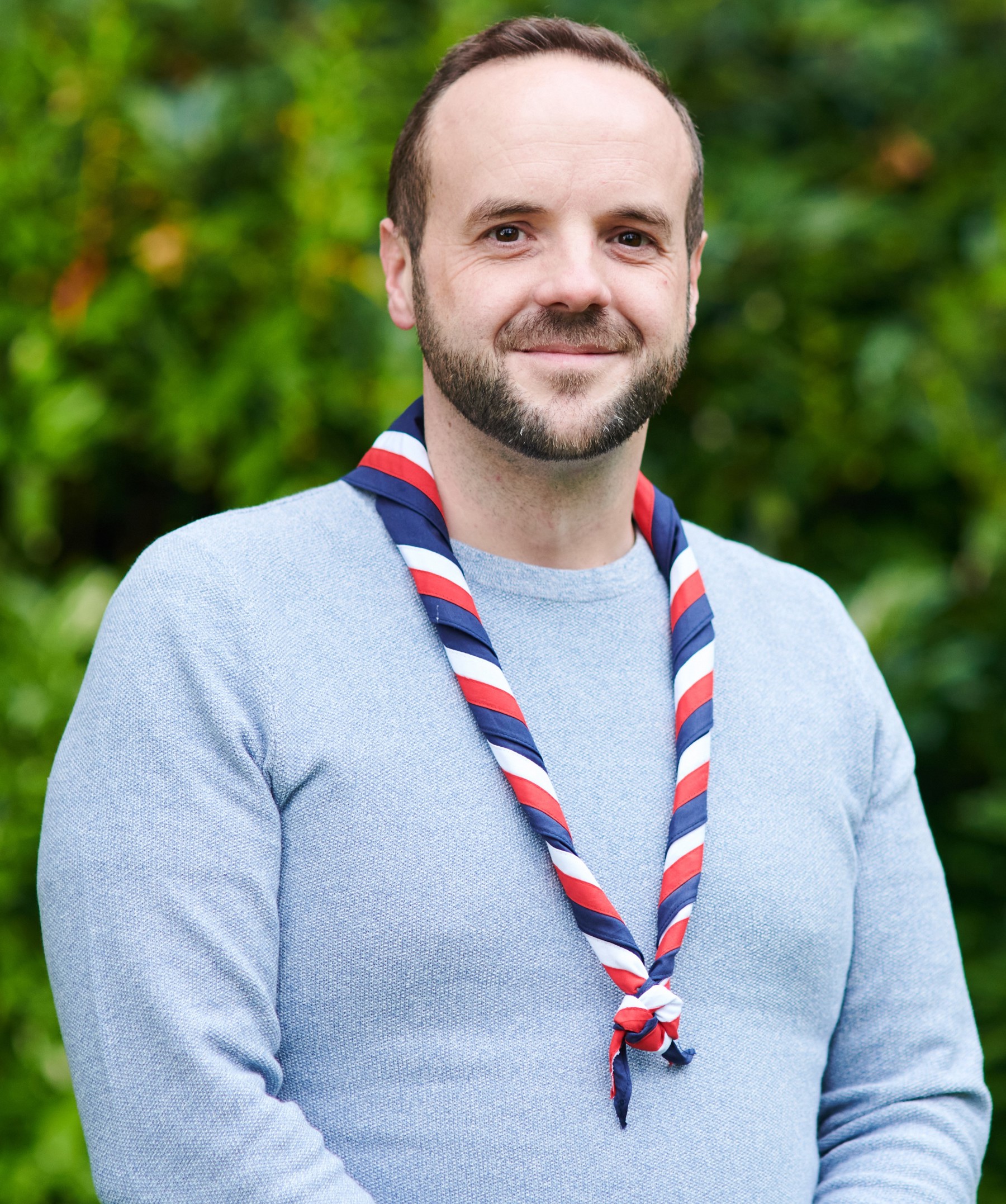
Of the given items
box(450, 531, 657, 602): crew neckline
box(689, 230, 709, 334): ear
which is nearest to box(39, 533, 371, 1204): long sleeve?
box(450, 531, 657, 602): crew neckline

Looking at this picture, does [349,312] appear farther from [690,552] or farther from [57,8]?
[690,552]

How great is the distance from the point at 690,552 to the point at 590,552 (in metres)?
0.17

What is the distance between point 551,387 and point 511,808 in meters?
0.51

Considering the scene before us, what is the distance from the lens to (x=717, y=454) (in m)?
2.98

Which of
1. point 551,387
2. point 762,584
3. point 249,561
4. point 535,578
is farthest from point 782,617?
point 249,561

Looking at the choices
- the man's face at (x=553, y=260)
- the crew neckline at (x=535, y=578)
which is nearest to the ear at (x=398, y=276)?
the man's face at (x=553, y=260)

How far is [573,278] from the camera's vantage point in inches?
61.9

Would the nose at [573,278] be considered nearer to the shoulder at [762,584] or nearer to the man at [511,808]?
the man at [511,808]

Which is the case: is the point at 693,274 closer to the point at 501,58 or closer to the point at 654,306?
the point at 654,306

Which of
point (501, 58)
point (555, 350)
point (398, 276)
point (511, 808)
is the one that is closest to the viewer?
point (511, 808)

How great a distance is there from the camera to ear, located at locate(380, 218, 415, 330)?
1.81m

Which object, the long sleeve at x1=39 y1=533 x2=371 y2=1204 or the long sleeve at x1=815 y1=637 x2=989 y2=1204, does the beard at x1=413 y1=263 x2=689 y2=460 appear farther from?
the long sleeve at x1=815 y1=637 x2=989 y2=1204

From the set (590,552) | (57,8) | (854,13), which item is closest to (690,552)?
(590,552)

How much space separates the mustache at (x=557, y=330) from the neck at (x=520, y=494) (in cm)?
13
